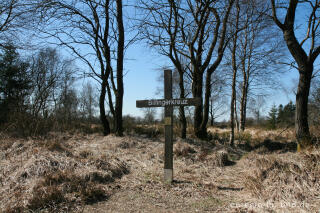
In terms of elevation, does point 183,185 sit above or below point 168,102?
below

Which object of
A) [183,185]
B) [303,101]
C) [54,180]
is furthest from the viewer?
[303,101]

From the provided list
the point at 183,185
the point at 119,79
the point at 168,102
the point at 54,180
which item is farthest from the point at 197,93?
the point at 54,180

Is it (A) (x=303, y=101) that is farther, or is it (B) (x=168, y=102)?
(A) (x=303, y=101)

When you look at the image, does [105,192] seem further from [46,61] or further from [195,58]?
[46,61]

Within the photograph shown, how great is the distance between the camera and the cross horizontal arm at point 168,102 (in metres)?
4.23

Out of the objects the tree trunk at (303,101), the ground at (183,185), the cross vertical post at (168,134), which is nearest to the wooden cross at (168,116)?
the cross vertical post at (168,134)

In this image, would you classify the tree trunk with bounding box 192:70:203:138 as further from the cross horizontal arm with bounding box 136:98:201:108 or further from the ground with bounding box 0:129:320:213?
the cross horizontal arm with bounding box 136:98:201:108

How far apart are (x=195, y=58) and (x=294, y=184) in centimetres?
671

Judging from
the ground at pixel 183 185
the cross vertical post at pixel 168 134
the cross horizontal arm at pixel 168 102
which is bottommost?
the ground at pixel 183 185

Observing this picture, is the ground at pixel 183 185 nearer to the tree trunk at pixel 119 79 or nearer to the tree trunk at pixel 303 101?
the tree trunk at pixel 303 101

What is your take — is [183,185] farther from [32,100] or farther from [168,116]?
[32,100]

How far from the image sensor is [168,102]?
173 inches

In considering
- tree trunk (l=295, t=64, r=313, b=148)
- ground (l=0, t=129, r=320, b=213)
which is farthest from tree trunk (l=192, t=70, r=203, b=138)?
tree trunk (l=295, t=64, r=313, b=148)

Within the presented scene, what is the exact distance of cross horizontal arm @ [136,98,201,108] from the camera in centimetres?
423
